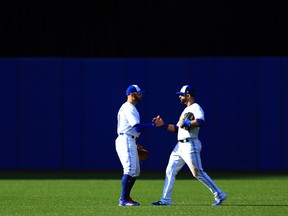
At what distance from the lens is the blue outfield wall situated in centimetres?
2238

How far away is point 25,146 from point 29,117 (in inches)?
29.7

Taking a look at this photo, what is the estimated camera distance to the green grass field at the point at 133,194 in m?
12.4

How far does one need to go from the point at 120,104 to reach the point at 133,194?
23.1ft

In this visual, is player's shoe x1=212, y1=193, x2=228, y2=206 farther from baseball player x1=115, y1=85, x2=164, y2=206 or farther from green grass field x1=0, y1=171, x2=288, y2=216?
baseball player x1=115, y1=85, x2=164, y2=206

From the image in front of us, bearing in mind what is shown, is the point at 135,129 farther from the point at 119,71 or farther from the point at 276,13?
the point at 276,13

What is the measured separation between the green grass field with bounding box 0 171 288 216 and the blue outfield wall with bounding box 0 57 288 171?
951 mm

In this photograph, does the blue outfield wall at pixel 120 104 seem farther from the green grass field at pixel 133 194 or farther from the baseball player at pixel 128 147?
the baseball player at pixel 128 147

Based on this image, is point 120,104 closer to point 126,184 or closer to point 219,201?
point 126,184

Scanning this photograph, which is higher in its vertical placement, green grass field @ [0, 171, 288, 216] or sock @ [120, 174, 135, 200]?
sock @ [120, 174, 135, 200]

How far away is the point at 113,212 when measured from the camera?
12109 mm

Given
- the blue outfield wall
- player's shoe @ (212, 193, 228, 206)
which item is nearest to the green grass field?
player's shoe @ (212, 193, 228, 206)

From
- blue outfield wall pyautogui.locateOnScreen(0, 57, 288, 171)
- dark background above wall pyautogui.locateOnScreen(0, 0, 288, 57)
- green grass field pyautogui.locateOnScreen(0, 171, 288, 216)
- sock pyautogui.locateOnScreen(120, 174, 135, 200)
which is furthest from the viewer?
dark background above wall pyautogui.locateOnScreen(0, 0, 288, 57)

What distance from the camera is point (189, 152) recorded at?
513 inches

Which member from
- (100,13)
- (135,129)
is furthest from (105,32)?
(135,129)
